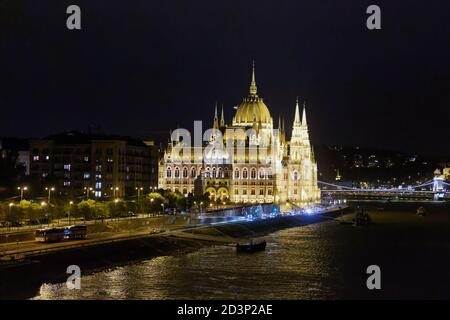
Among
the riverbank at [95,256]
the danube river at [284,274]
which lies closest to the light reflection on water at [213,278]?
the danube river at [284,274]

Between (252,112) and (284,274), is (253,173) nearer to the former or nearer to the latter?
(252,112)

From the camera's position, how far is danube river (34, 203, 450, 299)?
45.0 m

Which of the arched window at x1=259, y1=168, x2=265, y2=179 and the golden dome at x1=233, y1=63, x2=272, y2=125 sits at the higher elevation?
the golden dome at x1=233, y1=63, x2=272, y2=125

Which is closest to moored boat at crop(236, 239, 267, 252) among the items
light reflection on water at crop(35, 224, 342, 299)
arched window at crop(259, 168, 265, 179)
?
light reflection on water at crop(35, 224, 342, 299)

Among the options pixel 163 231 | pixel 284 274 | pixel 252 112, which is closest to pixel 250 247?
pixel 163 231

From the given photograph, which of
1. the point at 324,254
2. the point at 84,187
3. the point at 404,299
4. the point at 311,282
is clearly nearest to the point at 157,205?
the point at 84,187

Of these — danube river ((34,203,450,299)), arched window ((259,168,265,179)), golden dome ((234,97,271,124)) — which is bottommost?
danube river ((34,203,450,299))

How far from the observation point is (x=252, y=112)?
135375 millimetres

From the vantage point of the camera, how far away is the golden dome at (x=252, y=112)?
134 metres

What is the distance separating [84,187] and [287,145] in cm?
5063

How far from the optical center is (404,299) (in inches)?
1805

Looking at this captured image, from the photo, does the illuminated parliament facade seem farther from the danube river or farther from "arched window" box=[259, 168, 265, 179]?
the danube river

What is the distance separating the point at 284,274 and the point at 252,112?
8316 centimetres
